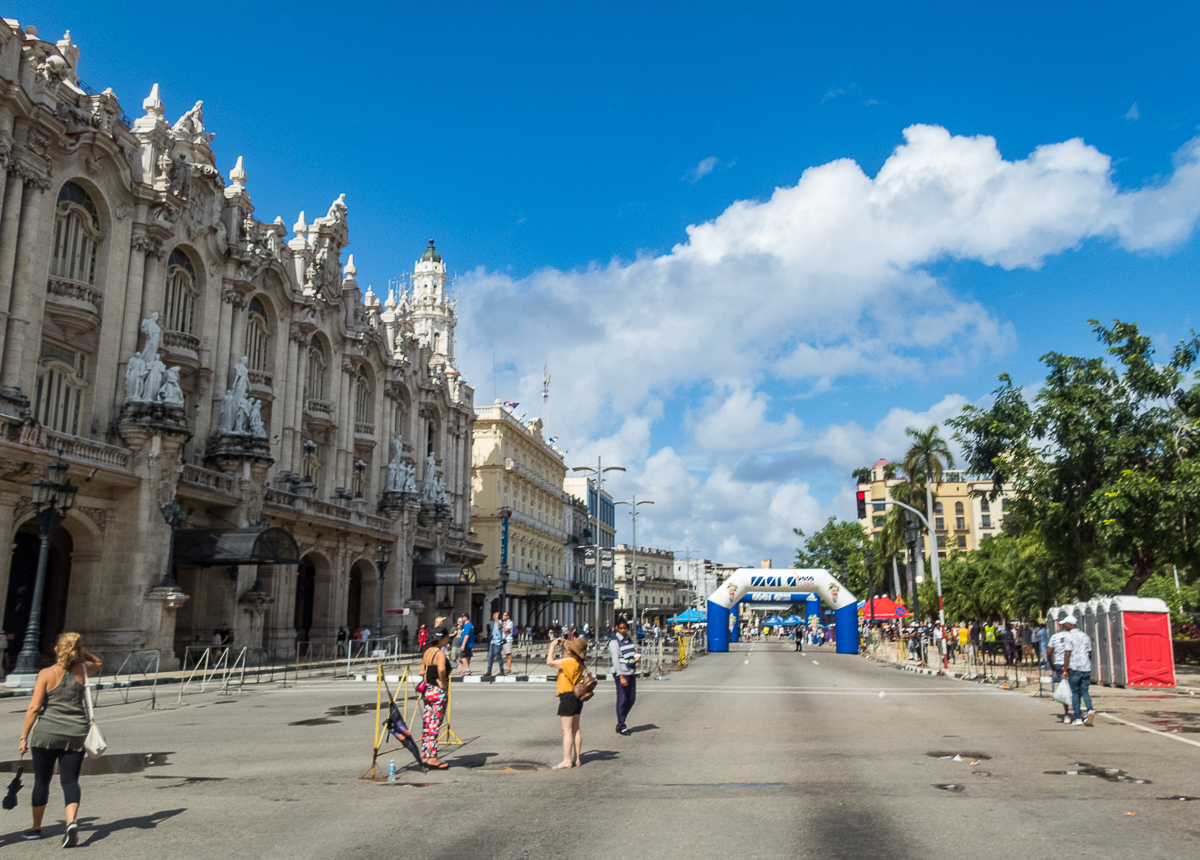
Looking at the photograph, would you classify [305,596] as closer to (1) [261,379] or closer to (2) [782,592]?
(1) [261,379]

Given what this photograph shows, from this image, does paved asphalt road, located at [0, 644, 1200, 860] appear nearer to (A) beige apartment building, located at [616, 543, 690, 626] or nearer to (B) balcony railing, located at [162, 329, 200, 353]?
(B) balcony railing, located at [162, 329, 200, 353]

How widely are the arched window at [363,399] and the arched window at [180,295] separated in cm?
1260

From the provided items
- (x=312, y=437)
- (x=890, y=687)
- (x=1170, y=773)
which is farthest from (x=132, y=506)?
(x=1170, y=773)

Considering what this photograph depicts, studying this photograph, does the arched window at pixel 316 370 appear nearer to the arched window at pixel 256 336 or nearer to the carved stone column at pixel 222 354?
the arched window at pixel 256 336

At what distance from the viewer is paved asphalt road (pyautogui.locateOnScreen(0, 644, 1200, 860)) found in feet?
24.0

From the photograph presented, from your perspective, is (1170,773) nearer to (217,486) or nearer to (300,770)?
(300,770)

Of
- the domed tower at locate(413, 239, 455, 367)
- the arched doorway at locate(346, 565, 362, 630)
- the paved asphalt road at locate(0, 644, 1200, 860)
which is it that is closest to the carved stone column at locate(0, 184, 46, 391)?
the paved asphalt road at locate(0, 644, 1200, 860)

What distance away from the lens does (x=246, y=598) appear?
3250 cm

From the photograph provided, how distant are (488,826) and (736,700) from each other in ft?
43.2

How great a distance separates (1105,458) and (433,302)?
67.4 meters

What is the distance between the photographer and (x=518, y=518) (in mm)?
71125

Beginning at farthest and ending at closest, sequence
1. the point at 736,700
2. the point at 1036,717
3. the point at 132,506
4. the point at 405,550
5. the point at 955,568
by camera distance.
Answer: the point at 955,568 < the point at 405,550 < the point at 132,506 < the point at 736,700 < the point at 1036,717

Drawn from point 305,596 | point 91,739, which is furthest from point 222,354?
point 91,739

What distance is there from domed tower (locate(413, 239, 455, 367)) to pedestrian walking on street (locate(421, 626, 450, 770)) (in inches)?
2915
